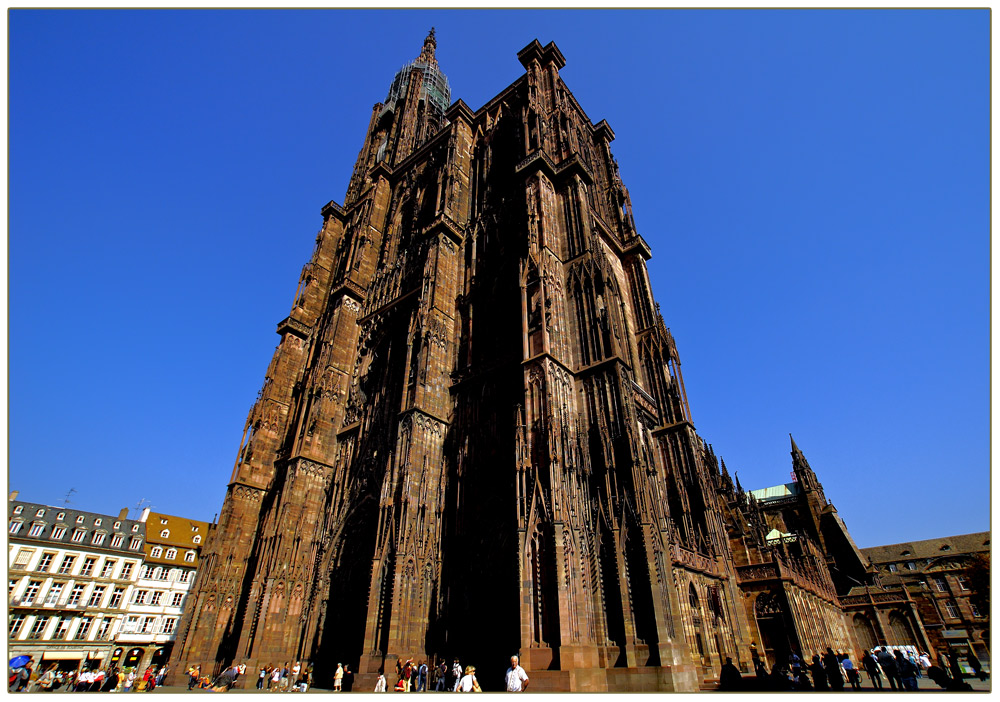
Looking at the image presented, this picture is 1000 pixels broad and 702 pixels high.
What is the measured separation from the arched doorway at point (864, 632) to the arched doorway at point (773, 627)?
21208 millimetres

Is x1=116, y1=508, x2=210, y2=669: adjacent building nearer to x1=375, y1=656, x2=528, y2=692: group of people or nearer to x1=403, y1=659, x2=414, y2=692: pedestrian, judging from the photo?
x1=375, y1=656, x2=528, y2=692: group of people

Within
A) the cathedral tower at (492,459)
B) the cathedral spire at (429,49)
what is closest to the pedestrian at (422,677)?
the cathedral tower at (492,459)

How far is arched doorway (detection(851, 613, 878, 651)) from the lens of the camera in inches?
1401

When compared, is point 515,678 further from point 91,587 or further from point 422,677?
point 91,587

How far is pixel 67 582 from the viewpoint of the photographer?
3581 centimetres

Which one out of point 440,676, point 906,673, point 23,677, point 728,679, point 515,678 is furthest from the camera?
point 23,677

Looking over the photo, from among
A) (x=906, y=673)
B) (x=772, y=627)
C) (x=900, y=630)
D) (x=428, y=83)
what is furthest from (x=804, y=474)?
(x=428, y=83)

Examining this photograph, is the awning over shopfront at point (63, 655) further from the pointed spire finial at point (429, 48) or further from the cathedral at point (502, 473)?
the pointed spire finial at point (429, 48)

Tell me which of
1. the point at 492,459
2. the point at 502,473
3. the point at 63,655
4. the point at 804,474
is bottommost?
the point at 63,655

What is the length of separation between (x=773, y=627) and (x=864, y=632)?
76.9ft

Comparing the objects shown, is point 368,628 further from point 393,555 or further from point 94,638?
point 94,638

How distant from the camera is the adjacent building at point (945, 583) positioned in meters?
43.3

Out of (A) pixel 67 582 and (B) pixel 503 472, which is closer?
(B) pixel 503 472

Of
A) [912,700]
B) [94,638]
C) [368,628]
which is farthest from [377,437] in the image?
[94,638]
